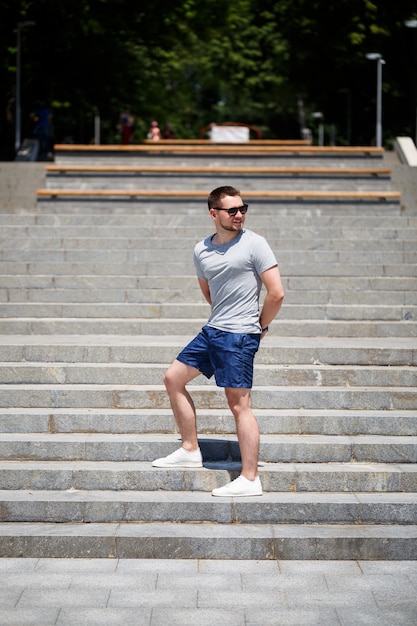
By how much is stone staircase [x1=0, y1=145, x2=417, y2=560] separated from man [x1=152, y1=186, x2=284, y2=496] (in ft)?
1.46

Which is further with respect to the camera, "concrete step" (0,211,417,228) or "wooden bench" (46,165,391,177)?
"wooden bench" (46,165,391,177)

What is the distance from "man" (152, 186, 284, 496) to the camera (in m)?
6.93

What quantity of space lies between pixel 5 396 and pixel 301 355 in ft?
7.96

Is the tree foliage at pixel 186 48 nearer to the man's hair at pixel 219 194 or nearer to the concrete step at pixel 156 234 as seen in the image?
the concrete step at pixel 156 234

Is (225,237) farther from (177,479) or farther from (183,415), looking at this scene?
(177,479)

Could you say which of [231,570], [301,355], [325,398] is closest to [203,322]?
[301,355]

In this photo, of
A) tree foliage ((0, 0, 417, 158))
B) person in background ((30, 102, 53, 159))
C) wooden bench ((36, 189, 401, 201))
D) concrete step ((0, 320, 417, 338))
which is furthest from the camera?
tree foliage ((0, 0, 417, 158))

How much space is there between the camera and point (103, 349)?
925cm

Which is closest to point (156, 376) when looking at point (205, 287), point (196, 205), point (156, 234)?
point (205, 287)

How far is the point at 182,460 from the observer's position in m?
7.51

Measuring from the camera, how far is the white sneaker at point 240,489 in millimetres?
7145

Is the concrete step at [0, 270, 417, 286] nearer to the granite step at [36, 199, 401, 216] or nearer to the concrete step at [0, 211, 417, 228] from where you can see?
the concrete step at [0, 211, 417, 228]

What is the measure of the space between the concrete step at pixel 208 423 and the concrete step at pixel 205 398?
0.90 feet

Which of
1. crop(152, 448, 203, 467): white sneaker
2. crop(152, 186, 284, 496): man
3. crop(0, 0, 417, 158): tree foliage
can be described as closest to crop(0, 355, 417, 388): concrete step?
crop(152, 448, 203, 467): white sneaker
